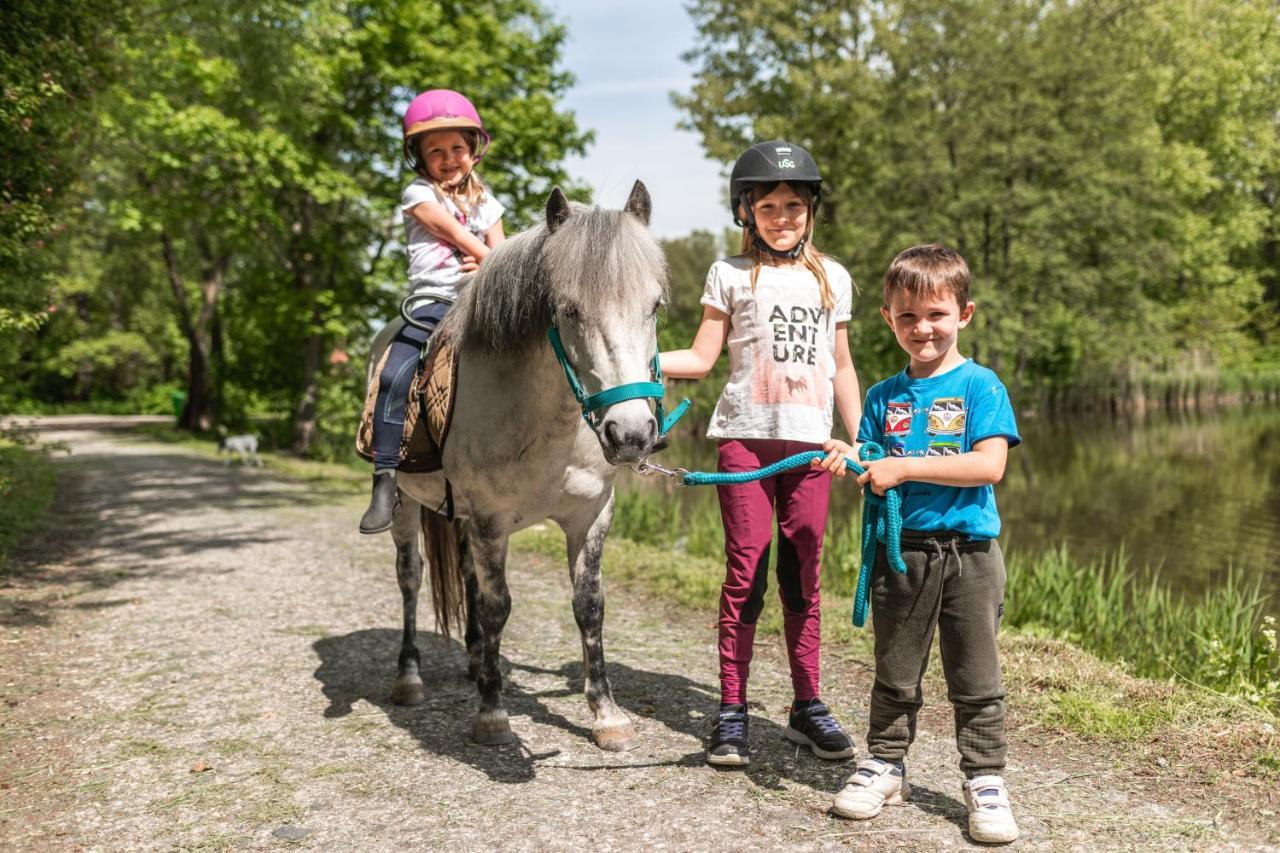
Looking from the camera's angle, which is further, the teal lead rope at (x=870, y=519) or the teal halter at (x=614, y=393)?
the teal lead rope at (x=870, y=519)

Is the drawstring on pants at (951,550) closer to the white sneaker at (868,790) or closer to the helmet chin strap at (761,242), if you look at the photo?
the white sneaker at (868,790)

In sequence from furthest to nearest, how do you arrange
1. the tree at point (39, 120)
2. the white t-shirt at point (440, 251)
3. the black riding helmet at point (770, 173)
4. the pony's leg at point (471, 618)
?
the tree at point (39, 120), the pony's leg at point (471, 618), the white t-shirt at point (440, 251), the black riding helmet at point (770, 173)

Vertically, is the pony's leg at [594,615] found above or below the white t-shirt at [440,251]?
below

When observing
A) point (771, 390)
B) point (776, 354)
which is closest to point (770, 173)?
point (776, 354)

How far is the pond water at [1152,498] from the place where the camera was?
376 inches

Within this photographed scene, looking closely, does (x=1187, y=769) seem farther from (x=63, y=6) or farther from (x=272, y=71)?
(x=272, y=71)

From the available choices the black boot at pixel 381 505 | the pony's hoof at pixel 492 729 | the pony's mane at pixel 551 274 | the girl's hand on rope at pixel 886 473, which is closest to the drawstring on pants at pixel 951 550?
the girl's hand on rope at pixel 886 473

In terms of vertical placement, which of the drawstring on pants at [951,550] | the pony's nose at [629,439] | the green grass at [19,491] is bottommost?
the green grass at [19,491]

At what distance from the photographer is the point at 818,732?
12.0 feet

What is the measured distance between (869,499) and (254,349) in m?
23.7

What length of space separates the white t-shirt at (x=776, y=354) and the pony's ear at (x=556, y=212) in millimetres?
677

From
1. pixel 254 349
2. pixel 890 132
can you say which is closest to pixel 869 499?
pixel 254 349

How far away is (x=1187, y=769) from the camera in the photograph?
11.3ft

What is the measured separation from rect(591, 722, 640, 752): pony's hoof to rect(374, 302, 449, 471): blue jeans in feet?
5.12
